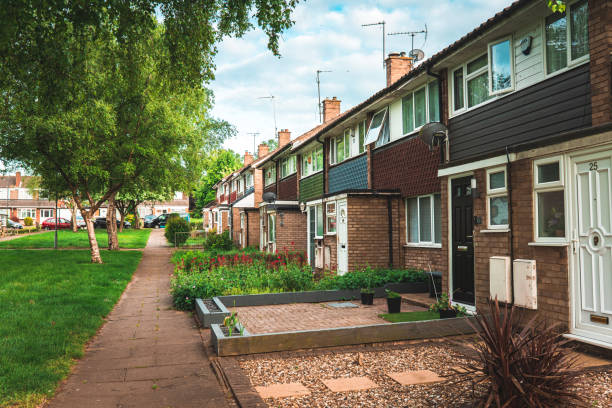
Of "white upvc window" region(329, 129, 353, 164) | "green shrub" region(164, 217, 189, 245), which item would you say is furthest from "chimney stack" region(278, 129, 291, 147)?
"white upvc window" region(329, 129, 353, 164)

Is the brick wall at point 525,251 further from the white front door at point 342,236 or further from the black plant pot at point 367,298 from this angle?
→ the white front door at point 342,236

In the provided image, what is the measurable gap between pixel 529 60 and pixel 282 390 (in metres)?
7.02

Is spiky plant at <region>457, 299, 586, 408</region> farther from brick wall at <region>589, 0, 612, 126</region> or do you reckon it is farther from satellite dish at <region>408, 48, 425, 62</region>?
satellite dish at <region>408, 48, 425, 62</region>

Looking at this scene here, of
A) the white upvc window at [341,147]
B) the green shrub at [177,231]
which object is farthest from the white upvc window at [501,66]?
A: the green shrub at [177,231]

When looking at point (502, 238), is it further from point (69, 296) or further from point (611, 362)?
point (69, 296)

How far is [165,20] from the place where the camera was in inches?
287

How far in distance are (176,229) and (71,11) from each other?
27643 mm

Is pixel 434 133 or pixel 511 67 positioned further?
pixel 434 133

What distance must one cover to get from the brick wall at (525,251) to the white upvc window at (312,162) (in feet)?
42.8

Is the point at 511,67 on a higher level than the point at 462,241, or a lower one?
higher

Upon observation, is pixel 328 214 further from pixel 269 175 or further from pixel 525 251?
pixel 269 175

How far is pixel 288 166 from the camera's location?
87.3 ft

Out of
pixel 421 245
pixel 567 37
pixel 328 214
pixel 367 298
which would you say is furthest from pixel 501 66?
pixel 328 214

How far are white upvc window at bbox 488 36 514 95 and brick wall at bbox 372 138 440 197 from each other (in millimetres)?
2866
